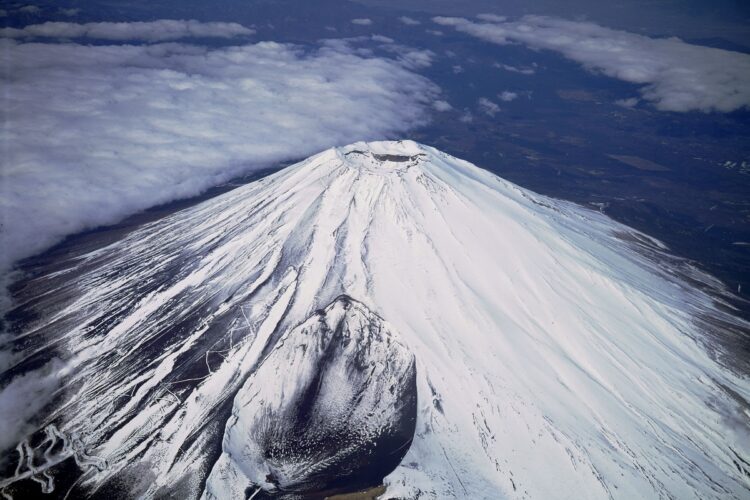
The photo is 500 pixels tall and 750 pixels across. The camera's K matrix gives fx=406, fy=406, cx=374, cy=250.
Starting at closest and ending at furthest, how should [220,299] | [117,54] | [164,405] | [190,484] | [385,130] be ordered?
1. [190,484]
2. [164,405]
3. [220,299]
4. [385,130]
5. [117,54]

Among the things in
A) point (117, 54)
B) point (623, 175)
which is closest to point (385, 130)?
point (623, 175)

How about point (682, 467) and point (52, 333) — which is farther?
point (52, 333)

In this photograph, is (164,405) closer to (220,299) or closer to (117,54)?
(220,299)

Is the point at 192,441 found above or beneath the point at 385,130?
above

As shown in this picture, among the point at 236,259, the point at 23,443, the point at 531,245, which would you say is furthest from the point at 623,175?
the point at 23,443

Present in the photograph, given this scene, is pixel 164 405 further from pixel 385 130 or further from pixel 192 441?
pixel 385 130

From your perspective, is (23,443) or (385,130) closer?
(23,443)

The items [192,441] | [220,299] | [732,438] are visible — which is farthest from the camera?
[220,299]
